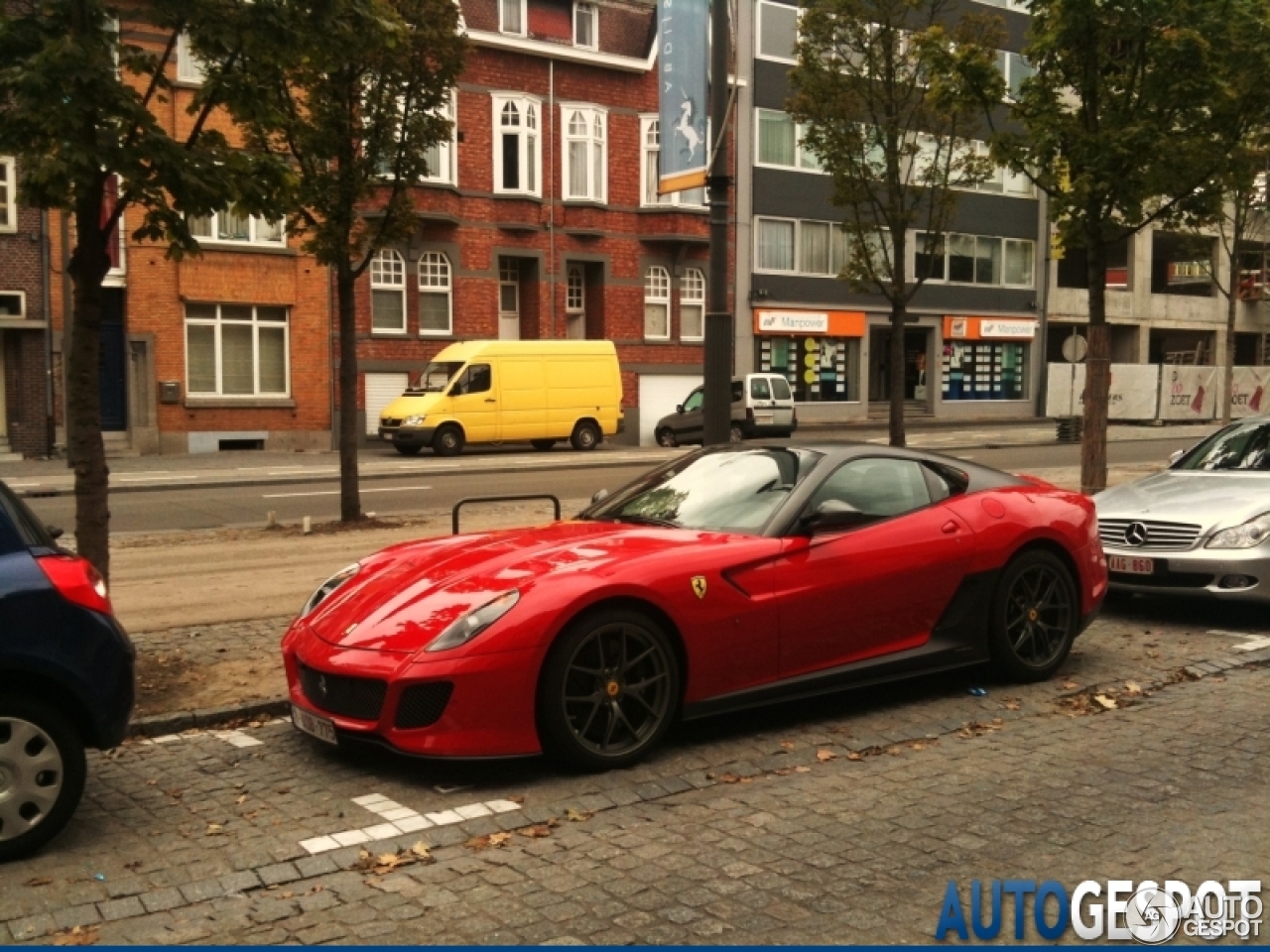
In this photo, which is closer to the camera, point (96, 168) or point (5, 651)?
point (5, 651)

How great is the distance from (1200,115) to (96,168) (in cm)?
1090

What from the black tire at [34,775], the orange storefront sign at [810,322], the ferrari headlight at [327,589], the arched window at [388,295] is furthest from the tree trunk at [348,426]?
the orange storefront sign at [810,322]

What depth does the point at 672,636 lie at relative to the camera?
5.93 meters

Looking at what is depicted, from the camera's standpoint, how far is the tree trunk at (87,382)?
729 cm

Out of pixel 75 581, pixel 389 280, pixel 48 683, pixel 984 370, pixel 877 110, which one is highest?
pixel 877 110

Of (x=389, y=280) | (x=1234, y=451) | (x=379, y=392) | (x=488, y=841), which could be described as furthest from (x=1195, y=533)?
(x=389, y=280)

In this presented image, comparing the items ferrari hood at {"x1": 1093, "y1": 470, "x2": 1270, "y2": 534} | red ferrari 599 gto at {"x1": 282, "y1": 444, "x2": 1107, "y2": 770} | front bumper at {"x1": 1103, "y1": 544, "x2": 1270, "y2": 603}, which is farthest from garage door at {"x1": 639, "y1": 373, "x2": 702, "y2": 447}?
red ferrari 599 gto at {"x1": 282, "y1": 444, "x2": 1107, "y2": 770}

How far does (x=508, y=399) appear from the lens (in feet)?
102

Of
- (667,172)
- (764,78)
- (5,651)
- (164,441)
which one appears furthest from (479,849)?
(764,78)

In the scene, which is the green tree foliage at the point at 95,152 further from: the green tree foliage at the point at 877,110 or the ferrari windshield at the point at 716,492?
the green tree foliage at the point at 877,110

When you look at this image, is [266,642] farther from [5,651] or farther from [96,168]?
[5,651]

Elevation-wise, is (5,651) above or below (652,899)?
above

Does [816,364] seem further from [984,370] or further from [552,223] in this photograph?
[552,223]

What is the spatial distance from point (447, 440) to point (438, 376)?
175 centimetres
